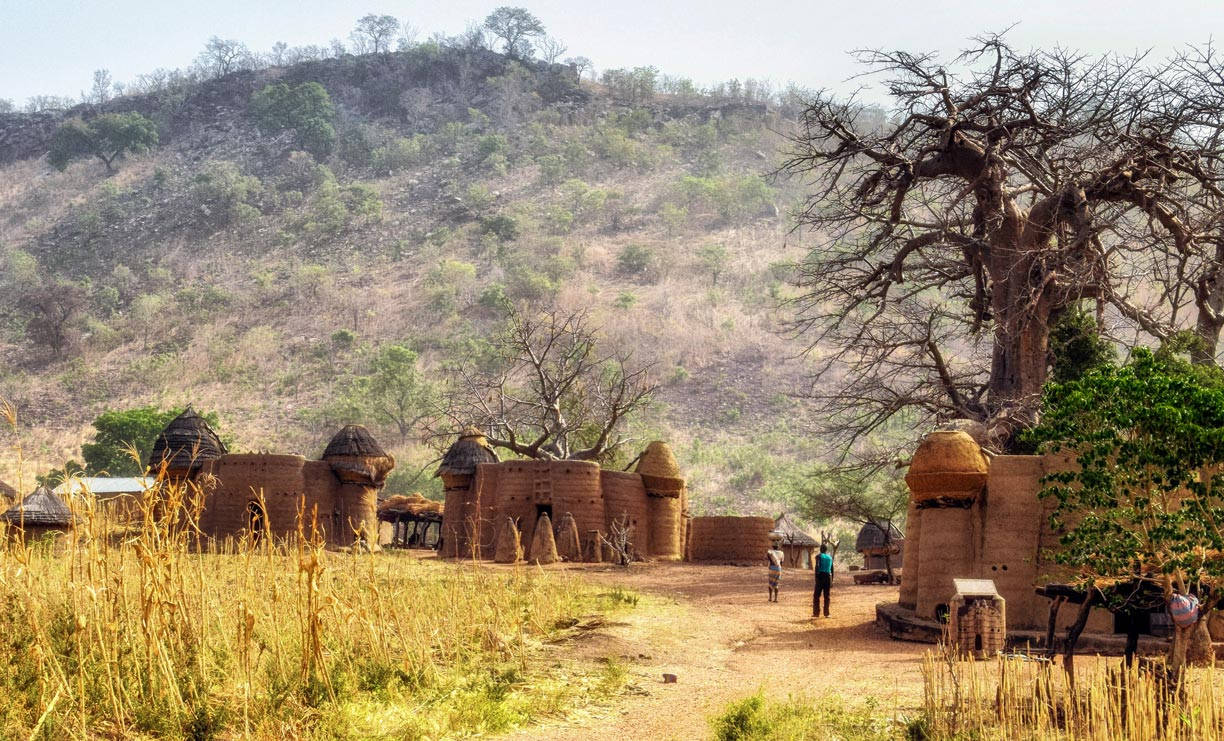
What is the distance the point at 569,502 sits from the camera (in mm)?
26500

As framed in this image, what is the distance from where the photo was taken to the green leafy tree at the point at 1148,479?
10438 mm

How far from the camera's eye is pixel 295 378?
7506 cm

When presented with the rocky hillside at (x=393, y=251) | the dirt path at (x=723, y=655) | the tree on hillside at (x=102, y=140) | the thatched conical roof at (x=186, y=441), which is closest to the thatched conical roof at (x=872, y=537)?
the dirt path at (x=723, y=655)

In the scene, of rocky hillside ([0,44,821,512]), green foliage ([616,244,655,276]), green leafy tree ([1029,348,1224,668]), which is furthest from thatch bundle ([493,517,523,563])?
green foliage ([616,244,655,276])

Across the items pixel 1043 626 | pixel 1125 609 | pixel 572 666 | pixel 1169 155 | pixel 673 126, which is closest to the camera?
pixel 1125 609

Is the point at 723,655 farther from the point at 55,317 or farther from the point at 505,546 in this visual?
the point at 55,317

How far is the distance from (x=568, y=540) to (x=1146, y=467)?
16.2 metres

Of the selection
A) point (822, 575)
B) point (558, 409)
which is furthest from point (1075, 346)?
point (558, 409)

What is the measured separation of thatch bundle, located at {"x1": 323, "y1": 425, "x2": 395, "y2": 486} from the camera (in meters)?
28.8

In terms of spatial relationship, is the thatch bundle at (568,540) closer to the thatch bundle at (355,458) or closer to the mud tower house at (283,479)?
the mud tower house at (283,479)

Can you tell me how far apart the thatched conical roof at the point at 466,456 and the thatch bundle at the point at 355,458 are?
1.58m

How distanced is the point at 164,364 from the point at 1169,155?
6502 cm

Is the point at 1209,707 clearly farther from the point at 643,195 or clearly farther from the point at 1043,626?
the point at 643,195

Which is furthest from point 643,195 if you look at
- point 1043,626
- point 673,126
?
point 1043,626
